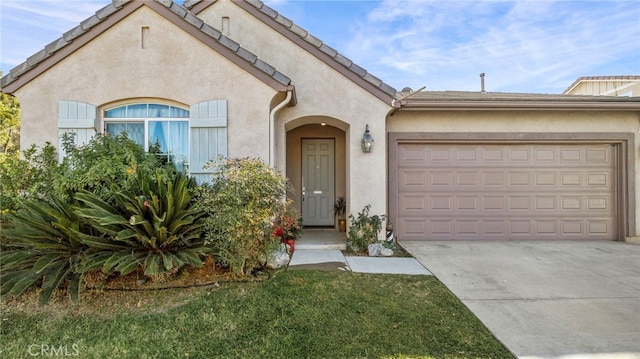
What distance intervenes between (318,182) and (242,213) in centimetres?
492

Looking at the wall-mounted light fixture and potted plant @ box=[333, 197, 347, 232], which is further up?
the wall-mounted light fixture

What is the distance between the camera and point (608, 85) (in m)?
12.2

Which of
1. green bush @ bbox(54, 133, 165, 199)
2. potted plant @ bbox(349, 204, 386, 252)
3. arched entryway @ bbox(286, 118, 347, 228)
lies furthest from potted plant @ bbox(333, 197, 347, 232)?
green bush @ bbox(54, 133, 165, 199)

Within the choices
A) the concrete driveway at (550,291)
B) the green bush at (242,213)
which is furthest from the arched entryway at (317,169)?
the green bush at (242,213)

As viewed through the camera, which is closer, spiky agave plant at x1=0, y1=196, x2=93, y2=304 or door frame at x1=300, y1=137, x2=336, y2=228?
spiky agave plant at x1=0, y1=196, x2=93, y2=304

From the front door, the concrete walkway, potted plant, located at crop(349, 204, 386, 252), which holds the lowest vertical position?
the concrete walkway

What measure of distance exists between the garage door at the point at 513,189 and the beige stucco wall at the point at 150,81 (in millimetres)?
4136

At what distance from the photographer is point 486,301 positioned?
3.90m

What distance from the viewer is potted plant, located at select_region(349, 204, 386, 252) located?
20.9ft

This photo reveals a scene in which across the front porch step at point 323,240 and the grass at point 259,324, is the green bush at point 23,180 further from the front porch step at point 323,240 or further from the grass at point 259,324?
the front porch step at point 323,240

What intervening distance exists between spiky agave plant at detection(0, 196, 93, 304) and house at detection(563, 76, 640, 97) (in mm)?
17523

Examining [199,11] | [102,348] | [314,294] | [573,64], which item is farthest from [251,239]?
[573,64]

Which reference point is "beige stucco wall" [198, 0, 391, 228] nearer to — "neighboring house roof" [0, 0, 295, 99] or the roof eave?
the roof eave

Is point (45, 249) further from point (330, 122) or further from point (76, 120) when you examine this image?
point (330, 122)
